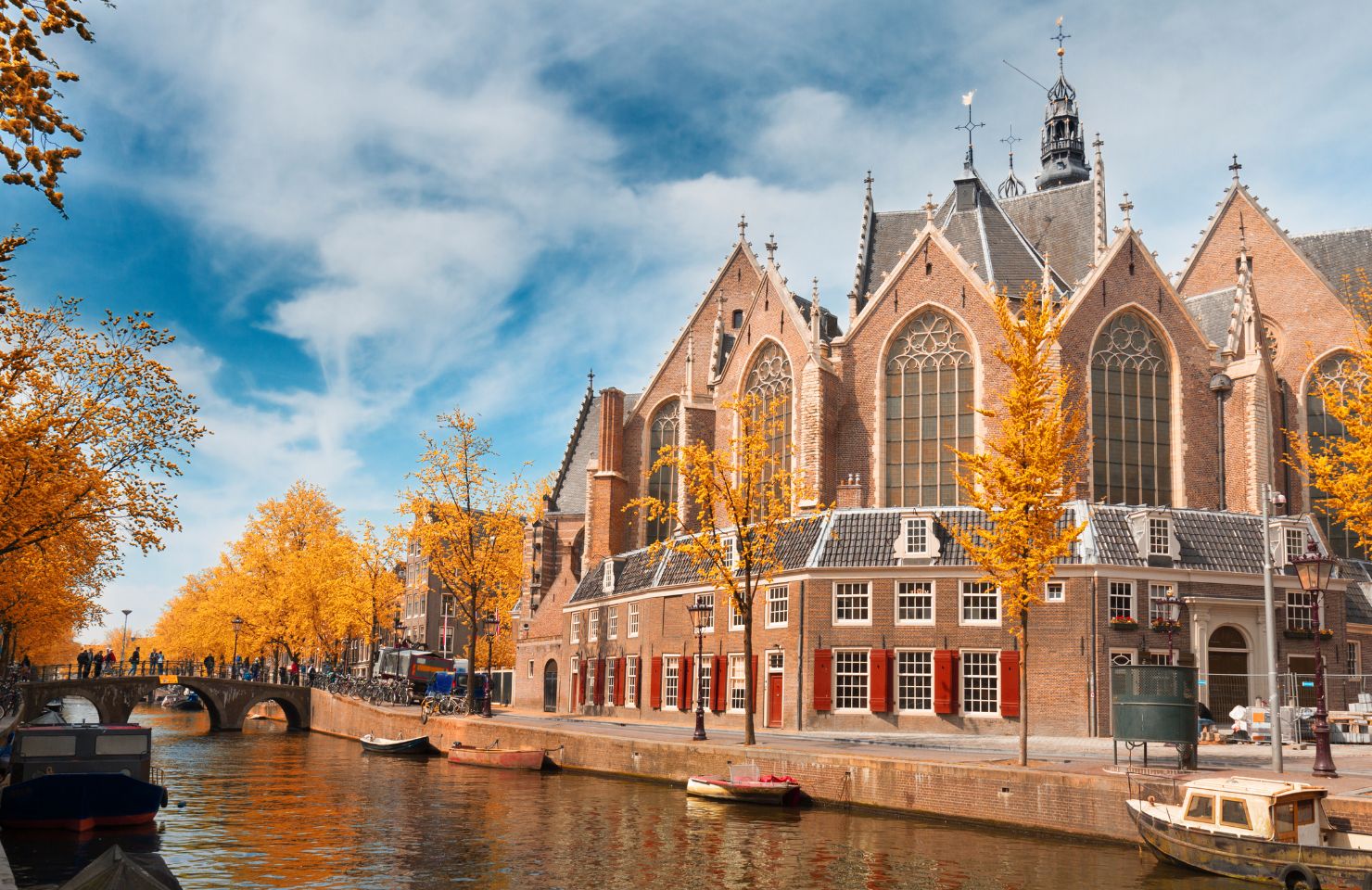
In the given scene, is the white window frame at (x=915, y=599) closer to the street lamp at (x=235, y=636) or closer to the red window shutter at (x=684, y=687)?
the red window shutter at (x=684, y=687)

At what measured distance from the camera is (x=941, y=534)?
3975 centimetres

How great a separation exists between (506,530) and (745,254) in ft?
64.2

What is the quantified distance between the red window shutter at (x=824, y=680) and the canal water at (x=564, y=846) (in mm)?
7910

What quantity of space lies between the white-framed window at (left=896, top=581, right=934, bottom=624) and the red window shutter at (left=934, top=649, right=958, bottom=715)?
4.45 feet

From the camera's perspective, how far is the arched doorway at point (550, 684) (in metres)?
61.2

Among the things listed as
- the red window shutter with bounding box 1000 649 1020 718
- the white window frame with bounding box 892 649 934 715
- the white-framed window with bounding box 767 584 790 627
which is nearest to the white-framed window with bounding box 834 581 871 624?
the white window frame with bounding box 892 649 934 715

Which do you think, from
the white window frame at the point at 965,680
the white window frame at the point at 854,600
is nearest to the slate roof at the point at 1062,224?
the white window frame at the point at 854,600

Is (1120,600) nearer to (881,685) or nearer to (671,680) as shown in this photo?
(881,685)

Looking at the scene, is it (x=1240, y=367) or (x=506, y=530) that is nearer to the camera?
(x=1240, y=367)

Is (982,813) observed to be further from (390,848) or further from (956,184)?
(956,184)

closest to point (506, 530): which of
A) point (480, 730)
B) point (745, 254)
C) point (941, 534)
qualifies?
point (480, 730)

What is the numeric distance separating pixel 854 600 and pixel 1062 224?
87.0ft

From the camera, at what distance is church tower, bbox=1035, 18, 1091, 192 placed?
78.6 m

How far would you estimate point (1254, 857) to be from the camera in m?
19.8
